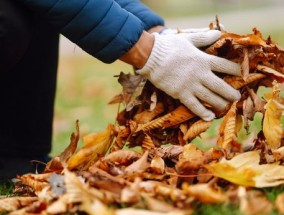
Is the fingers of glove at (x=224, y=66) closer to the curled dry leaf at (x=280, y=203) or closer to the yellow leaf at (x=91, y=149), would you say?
the yellow leaf at (x=91, y=149)

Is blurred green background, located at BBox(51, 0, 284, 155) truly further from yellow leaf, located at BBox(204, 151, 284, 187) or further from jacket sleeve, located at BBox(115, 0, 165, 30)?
yellow leaf, located at BBox(204, 151, 284, 187)

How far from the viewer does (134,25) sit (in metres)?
2.46

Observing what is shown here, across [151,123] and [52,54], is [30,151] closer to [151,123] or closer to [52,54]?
[52,54]

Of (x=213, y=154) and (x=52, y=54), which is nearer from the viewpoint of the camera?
(x=213, y=154)

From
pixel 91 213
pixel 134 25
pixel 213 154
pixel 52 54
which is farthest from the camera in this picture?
pixel 52 54

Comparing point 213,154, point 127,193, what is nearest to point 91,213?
point 127,193

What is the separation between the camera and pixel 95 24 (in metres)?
2.41

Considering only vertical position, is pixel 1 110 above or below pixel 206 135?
above

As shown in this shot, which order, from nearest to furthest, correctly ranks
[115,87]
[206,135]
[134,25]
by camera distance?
[134,25] → [206,135] → [115,87]

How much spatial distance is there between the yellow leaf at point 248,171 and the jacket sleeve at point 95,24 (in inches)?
23.5

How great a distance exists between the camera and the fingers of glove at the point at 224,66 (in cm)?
250

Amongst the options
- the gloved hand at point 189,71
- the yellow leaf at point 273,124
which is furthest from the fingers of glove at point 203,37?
the yellow leaf at point 273,124

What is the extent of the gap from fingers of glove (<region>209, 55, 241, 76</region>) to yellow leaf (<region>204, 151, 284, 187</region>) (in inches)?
17.6

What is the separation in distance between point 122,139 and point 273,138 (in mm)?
554
